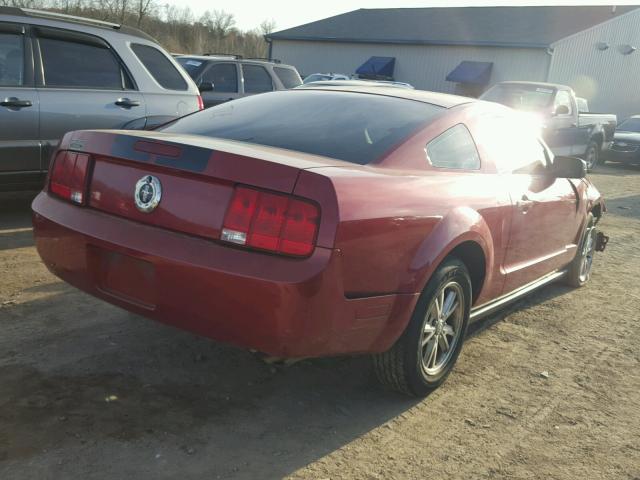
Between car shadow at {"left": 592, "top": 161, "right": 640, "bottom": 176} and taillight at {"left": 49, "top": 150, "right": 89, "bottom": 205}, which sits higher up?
taillight at {"left": 49, "top": 150, "right": 89, "bottom": 205}

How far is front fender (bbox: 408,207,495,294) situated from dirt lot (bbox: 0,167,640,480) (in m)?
0.73

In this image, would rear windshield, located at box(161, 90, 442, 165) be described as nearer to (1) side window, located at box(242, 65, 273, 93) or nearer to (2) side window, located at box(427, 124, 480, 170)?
(2) side window, located at box(427, 124, 480, 170)

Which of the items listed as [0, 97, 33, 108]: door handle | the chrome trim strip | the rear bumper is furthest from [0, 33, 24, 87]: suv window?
the chrome trim strip

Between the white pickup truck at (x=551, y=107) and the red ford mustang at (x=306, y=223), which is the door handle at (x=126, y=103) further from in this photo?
the white pickup truck at (x=551, y=107)

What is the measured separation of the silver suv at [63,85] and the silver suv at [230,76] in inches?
148

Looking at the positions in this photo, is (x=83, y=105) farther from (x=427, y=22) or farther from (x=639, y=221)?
(x=427, y=22)

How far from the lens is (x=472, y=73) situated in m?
31.1

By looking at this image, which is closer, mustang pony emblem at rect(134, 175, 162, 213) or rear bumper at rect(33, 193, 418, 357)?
rear bumper at rect(33, 193, 418, 357)

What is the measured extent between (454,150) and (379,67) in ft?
104

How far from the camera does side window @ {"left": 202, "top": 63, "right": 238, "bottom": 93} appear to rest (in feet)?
36.2

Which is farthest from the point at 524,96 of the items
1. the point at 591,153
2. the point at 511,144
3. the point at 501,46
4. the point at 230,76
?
the point at 501,46

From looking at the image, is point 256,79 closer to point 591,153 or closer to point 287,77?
point 287,77

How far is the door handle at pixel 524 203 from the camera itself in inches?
162

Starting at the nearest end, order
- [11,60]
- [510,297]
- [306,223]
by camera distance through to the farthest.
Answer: [306,223]
[510,297]
[11,60]
